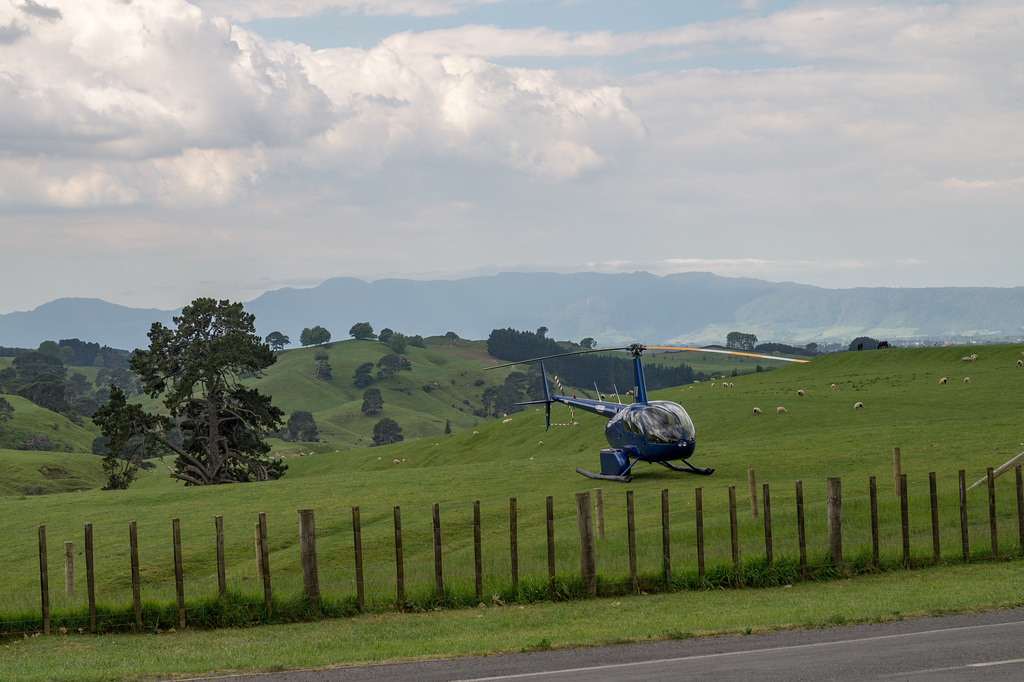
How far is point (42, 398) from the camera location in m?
193

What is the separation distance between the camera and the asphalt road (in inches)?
500

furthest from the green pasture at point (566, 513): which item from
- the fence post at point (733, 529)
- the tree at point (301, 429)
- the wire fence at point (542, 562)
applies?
the tree at point (301, 429)

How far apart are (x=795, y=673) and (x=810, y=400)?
210ft

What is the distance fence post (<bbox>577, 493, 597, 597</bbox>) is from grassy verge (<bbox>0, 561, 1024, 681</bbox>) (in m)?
0.41

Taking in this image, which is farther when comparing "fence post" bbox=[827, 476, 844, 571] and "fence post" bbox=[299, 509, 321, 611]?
"fence post" bbox=[827, 476, 844, 571]

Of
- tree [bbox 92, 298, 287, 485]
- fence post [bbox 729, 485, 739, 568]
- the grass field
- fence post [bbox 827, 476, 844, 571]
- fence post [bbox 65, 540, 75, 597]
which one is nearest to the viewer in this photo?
fence post [bbox 729, 485, 739, 568]

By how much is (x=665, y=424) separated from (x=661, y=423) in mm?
172

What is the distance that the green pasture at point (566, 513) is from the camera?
18891 millimetres

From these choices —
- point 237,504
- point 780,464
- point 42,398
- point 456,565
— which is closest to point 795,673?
point 456,565

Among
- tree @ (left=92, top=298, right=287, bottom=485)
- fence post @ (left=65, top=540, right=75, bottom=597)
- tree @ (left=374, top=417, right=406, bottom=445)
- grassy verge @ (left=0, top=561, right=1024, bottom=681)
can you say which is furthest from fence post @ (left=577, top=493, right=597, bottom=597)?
tree @ (left=374, top=417, right=406, bottom=445)

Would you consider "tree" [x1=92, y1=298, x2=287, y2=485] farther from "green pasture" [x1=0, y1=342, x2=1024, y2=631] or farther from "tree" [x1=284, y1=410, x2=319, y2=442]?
"tree" [x1=284, y1=410, x2=319, y2=442]

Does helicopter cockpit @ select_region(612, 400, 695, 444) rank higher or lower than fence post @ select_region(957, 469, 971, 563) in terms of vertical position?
higher

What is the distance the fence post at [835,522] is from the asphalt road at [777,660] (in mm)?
4376

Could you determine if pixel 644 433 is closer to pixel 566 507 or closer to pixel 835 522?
pixel 566 507
